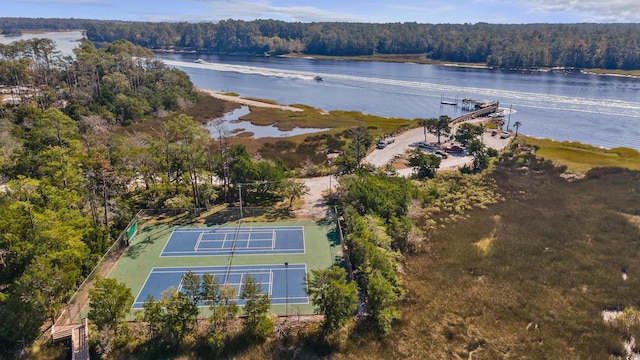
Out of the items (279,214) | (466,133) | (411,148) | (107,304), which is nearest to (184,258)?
(107,304)

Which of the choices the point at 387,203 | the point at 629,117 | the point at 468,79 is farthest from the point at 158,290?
the point at 468,79

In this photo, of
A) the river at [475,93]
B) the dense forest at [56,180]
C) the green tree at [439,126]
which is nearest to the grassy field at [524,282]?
the dense forest at [56,180]

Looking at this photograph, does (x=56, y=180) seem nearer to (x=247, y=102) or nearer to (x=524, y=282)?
(x=524, y=282)

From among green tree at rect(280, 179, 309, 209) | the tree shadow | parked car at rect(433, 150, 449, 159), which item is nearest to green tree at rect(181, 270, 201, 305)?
the tree shadow

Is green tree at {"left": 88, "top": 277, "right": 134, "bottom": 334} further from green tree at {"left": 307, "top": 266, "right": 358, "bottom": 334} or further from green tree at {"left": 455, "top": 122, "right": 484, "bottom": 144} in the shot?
green tree at {"left": 455, "top": 122, "right": 484, "bottom": 144}

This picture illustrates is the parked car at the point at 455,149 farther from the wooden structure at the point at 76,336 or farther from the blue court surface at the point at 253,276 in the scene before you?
the wooden structure at the point at 76,336

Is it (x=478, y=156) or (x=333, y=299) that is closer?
(x=333, y=299)
